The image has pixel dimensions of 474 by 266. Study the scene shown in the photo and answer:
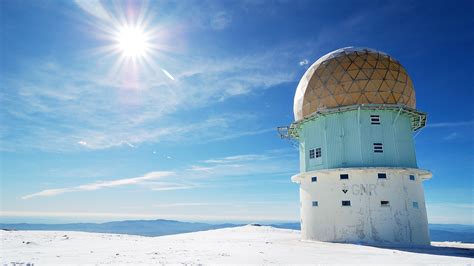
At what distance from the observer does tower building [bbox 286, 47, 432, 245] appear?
1814cm

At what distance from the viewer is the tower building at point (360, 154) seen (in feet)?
59.5

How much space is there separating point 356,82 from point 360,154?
4847 mm

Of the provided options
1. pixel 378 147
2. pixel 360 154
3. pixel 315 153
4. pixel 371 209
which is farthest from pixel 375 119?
pixel 371 209

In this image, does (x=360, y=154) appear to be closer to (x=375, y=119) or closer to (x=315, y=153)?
(x=375, y=119)

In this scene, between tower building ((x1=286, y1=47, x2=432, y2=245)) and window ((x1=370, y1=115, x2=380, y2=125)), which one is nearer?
tower building ((x1=286, y1=47, x2=432, y2=245))

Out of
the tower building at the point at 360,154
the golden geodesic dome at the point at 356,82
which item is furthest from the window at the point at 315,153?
the golden geodesic dome at the point at 356,82

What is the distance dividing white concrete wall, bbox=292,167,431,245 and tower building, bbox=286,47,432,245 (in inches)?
2.2

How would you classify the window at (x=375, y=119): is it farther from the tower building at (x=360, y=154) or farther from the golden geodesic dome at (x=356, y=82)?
the golden geodesic dome at (x=356, y=82)

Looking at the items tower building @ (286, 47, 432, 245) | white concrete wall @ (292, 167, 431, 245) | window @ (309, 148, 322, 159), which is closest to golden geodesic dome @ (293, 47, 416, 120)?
tower building @ (286, 47, 432, 245)

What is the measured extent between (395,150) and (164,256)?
15739 millimetres

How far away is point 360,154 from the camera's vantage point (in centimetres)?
1922

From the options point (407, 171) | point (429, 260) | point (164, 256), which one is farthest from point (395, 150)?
point (164, 256)

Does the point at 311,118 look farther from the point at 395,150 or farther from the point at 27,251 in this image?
the point at 27,251

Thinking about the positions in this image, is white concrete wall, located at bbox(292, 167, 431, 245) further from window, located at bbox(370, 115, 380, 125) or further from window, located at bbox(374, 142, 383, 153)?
window, located at bbox(370, 115, 380, 125)
